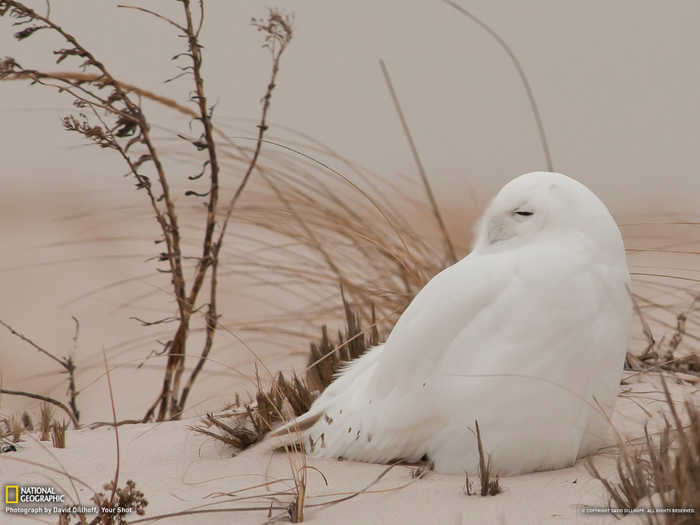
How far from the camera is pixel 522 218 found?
3543mm

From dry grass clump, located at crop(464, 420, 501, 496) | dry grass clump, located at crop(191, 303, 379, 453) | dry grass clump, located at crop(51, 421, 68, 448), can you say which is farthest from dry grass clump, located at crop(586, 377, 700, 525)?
dry grass clump, located at crop(51, 421, 68, 448)

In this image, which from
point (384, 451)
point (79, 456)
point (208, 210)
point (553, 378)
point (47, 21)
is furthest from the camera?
point (208, 210)

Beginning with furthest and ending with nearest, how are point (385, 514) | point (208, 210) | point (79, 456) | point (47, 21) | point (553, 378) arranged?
point (208, 210) → point (47, 21) → point (79, 456) → point (553, 378) → point (385, 514)

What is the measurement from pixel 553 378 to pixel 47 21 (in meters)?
2.94

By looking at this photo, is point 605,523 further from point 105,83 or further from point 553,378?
point 105,83

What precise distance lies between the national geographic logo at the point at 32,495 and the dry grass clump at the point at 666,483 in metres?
1.89

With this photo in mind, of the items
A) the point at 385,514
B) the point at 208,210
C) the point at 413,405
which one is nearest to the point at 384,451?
the point at 413,405

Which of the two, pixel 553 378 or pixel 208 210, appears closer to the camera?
pixel 553 378

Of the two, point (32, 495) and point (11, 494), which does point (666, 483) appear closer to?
point (32, 495)

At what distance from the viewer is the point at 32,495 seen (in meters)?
3.46

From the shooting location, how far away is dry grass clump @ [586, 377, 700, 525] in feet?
8.50

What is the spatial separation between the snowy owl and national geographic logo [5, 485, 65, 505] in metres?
0.91

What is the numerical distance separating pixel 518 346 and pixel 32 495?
5.97 ft

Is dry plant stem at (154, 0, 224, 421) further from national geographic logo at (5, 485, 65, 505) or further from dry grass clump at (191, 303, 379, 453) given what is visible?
national geographic logo at (5, 485, 65, 505)
